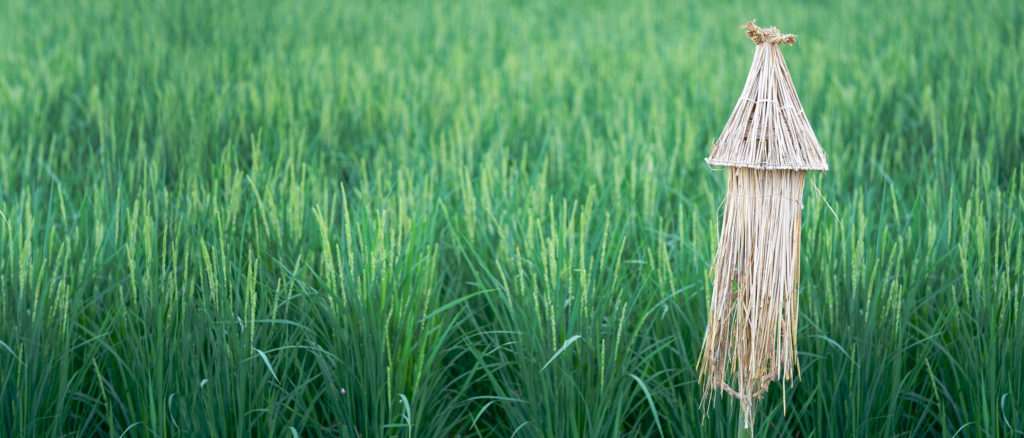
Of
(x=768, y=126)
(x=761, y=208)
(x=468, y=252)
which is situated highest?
(x=768, y=126)

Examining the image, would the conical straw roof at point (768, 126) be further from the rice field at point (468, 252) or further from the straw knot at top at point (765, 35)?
the rice field at point (468, 252)

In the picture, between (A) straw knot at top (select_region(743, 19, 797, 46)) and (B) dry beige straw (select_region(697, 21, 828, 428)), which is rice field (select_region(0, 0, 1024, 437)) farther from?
(A) straw knot at top (select_region(743, 19, 797, 46))

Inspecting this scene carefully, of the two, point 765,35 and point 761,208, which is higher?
point 765,35

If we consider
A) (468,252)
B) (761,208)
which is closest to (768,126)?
(761,208)

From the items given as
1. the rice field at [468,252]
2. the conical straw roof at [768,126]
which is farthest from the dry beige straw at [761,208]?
the rice field at [468,252]

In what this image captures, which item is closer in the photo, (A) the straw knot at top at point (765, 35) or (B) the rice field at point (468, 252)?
(A) the straw knot at top at point (765, 35)

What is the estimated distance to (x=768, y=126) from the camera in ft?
3.62

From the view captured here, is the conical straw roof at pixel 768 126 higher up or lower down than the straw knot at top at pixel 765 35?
lower down

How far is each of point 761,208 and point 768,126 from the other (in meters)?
0.11

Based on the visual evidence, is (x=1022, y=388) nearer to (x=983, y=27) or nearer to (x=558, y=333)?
(x=558, y=333)

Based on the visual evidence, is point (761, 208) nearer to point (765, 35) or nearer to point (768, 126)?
point (768, 126)

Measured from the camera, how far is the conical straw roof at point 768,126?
43.0 inches

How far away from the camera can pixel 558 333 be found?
155 centimetres

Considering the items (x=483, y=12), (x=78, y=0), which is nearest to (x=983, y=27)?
(x=483, y=12)
